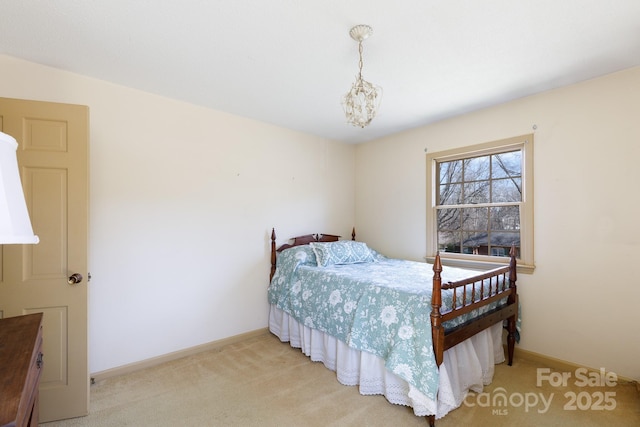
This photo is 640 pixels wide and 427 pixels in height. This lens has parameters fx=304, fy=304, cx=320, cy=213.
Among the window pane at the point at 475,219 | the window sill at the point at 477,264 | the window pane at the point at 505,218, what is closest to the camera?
the window sill at the point at 477,264

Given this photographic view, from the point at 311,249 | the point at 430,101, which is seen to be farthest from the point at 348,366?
the point at 430,101

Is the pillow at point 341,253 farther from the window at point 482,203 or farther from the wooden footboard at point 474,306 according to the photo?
the wooden footboard at point 474,306

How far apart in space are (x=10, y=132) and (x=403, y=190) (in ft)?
11.8

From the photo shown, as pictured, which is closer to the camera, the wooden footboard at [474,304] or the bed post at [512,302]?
the wooden footboard at [474,304]

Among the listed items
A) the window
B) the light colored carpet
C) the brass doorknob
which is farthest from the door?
the window

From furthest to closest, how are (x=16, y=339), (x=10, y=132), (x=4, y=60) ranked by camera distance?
(x=4, y=60), (x=10, y=132), (x=16, y=339)

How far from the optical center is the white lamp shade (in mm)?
782

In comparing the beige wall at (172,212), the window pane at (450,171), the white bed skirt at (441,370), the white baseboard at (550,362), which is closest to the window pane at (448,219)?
the window pane at (450,171)

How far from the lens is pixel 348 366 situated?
2439mm

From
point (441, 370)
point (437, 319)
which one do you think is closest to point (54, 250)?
point (437, 319)

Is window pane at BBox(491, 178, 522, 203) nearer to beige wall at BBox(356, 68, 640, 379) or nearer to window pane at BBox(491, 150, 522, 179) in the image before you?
window pane at BBox(491, 150, 522, 179)

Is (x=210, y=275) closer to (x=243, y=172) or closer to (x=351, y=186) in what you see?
(x=243, y=172)

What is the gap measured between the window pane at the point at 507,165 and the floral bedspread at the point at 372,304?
1114 millimetres

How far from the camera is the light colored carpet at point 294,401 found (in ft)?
6.49
